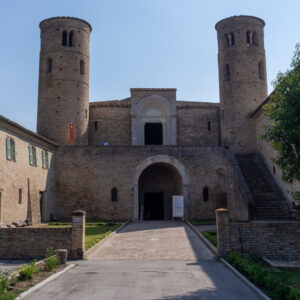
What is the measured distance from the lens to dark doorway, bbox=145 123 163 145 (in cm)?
3406

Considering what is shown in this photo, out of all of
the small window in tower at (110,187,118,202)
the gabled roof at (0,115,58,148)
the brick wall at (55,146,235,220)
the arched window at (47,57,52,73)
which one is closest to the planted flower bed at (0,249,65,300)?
the gabled roof at (0,115,58,148)

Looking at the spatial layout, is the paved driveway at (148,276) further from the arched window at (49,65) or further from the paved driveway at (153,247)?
the arched window at (49,65)

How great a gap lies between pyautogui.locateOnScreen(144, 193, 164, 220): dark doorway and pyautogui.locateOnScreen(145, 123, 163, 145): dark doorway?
5.97m

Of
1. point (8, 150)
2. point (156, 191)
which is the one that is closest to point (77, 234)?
point (8, 150)

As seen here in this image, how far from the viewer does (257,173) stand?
26.5 meters

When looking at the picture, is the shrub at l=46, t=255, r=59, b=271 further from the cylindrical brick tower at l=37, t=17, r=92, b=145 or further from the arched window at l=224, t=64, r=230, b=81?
the arched window at l=224, t=64, r=230, b=81

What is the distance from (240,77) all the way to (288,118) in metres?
20.4

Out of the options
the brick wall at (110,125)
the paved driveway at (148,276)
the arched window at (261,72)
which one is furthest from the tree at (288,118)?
the brick wall at (110,125)

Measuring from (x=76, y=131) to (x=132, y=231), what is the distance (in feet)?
41.1

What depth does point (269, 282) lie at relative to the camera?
338 inches

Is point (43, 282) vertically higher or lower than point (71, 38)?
→ lower

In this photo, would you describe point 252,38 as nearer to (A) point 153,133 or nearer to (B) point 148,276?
(A) point 153,133

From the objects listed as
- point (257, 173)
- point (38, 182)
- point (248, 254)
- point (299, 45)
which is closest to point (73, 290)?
point (248, 254)

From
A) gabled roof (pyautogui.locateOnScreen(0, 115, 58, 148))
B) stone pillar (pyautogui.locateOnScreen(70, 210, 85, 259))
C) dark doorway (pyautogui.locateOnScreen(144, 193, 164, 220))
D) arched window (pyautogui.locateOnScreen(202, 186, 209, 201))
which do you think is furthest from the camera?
dark doorway (pyautogui.locateOnScreen(144, 193, 164, 220))
